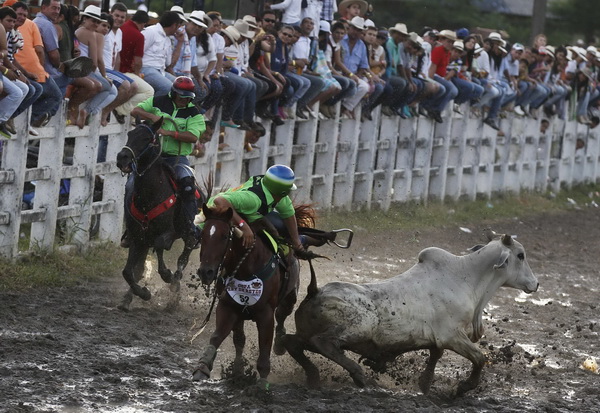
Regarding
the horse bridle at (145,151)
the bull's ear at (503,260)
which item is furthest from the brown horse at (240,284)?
the horse bridle at (145,151)

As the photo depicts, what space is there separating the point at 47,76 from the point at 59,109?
1.51ft

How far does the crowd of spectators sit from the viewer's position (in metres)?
13.0

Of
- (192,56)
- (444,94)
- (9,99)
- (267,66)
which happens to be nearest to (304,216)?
(9,99)

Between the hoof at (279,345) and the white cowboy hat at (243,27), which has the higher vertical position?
the white cowboy hat at (243,27)

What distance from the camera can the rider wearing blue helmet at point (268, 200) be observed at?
9195 mm

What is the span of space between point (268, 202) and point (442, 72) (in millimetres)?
12918

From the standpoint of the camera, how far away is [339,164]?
19.7 meters

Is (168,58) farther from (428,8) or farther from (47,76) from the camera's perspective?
(428,8)

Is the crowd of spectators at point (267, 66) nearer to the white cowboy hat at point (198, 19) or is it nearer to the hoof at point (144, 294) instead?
the white cowboy hat at point (198, 19)

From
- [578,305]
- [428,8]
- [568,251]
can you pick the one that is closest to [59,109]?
[578,305]

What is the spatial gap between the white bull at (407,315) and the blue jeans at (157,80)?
5.47 meters

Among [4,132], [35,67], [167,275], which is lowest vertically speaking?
[167,275]

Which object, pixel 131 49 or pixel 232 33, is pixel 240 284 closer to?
pixel 131 49

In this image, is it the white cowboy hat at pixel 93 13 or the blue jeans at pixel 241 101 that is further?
the blue jeans at pixel 241 101
